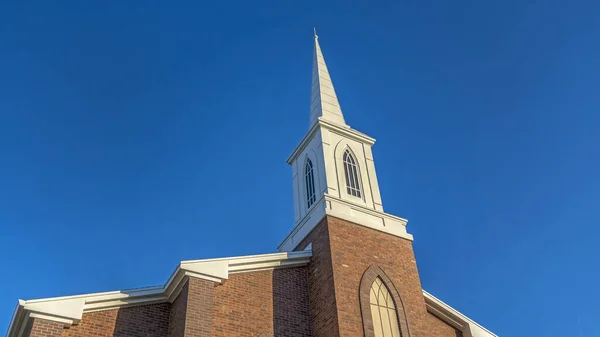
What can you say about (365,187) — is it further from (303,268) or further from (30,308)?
(30,308)

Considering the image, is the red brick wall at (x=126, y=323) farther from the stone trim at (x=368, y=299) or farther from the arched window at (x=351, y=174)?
the arched window at (x=351, y=174)

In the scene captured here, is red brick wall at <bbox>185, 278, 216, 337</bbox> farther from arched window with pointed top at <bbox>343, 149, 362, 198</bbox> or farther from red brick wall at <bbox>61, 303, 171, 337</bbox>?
arched window with pointed top at <bbox>343, 149, 362, 198</bbox>

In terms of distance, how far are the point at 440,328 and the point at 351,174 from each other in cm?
617

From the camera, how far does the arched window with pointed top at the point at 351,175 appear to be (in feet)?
63.7

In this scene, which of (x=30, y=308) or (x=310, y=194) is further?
(x=310, y=194)

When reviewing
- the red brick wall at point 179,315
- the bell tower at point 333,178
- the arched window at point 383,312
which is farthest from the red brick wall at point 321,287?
the red brick wall at point 179,315

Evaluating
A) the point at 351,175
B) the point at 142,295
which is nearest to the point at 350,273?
the point at 351,175

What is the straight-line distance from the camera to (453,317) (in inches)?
757

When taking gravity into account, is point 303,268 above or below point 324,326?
above

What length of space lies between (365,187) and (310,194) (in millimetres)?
1985

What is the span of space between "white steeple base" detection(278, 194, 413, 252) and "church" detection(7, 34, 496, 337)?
38 mm

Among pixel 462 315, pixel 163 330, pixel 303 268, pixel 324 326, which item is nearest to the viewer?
pixel 163 330

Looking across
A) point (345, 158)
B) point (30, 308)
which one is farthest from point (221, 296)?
point (345, 158)

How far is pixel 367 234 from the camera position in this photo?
1792 cm
